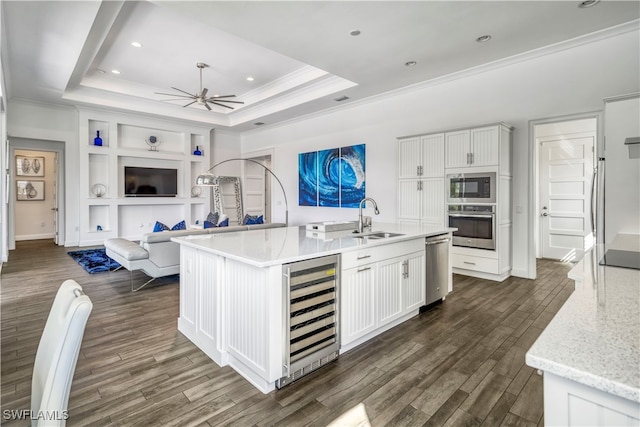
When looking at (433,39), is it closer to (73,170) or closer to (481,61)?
(481,61)

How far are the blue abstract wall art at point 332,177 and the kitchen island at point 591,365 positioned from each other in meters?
5.59

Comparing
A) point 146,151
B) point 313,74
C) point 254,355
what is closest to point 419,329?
point 254,355

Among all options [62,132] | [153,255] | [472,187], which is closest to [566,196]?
[472,187]

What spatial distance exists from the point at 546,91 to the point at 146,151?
8262 mm

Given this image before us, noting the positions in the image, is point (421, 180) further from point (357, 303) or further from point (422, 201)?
point (357, 303)

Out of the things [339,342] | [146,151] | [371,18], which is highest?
[371,18]

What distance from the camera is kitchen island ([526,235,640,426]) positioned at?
2.12 feet

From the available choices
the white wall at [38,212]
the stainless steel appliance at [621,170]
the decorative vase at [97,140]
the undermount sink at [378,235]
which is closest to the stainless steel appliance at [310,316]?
the undermount sink at [378,235]

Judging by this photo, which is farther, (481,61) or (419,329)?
(481,61)

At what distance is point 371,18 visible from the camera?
11.1 ft

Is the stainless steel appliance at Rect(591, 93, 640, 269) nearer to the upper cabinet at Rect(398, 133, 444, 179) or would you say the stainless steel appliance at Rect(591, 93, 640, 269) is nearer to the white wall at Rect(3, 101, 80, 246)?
the upper cabinet at Rect(398, 133, 444, 179)

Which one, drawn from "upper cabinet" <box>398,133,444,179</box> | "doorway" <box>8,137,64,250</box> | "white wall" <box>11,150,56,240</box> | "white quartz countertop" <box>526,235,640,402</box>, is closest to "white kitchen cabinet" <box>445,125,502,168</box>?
"upper cabinet" <box>398,133,444,179</box>

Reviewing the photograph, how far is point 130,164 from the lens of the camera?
7.98m

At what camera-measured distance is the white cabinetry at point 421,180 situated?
495cm
